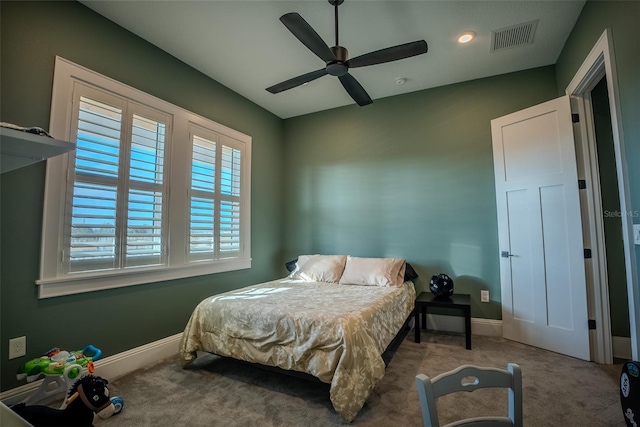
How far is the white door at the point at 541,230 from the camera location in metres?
2.64

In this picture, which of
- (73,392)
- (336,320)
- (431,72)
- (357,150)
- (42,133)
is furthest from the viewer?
(357,150)

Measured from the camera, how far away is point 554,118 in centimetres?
282

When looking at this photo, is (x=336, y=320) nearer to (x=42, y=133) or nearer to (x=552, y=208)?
(x=42, y=133)

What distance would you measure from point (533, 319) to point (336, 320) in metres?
2.29

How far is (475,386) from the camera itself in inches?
34.9

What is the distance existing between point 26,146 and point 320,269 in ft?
10.1

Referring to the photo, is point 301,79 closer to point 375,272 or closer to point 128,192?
point 128,192

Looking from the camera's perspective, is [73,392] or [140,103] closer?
[73,392]

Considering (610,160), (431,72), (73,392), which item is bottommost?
(73,392)

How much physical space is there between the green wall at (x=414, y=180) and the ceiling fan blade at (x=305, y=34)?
2.05 m

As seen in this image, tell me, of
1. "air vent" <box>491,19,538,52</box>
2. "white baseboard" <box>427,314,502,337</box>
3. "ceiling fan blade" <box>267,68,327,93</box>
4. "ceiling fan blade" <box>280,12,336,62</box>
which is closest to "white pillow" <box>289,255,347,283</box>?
"white baseboard" <box>427,314,502,337</box>

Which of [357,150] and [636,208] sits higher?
[357,150]

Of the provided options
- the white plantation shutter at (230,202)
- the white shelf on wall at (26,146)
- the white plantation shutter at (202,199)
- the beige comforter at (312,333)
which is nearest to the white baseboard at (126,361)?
the beige comforter at (312,333)

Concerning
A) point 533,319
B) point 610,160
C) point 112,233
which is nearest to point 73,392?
point 112,233
